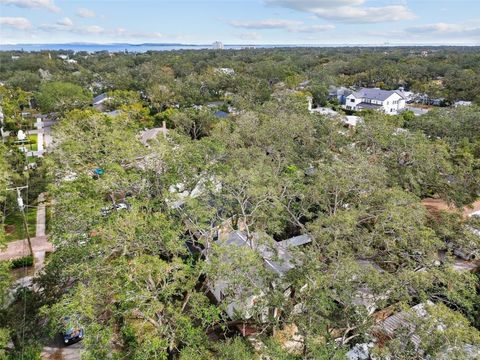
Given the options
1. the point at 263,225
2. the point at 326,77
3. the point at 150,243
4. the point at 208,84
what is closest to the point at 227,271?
the point at 150,243

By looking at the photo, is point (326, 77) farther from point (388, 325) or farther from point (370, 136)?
point (388, 325)

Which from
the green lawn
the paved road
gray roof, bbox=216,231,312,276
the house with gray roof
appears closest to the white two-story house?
gray roof, bbox=216,231,312,276

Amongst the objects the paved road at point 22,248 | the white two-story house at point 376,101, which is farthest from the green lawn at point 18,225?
the white two-story house at point 376,101

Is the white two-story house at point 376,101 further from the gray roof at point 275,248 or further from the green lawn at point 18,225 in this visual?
the green lawn at point 18,225

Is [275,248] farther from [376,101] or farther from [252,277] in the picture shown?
[376,101]

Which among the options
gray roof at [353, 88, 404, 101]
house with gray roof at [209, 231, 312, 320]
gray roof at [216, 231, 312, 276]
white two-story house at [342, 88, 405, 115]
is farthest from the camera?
gray roof at [353, 88, 404, 101]

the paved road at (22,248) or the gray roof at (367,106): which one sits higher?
the gray roof at (367,106)

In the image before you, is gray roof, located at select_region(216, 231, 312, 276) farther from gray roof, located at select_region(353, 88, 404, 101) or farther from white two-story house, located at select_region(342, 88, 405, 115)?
gray roof, located at select_region(353, 88, 404, 101)
